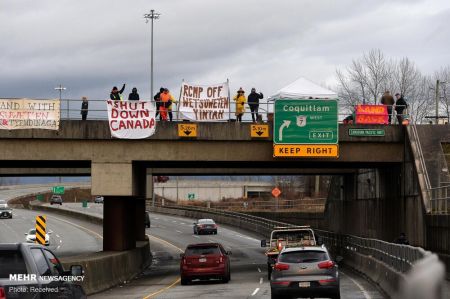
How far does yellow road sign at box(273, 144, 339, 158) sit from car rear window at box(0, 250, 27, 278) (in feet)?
76.7

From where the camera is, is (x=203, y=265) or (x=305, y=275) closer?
(x=305, y=275)

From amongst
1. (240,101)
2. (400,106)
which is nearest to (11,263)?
(240,101)

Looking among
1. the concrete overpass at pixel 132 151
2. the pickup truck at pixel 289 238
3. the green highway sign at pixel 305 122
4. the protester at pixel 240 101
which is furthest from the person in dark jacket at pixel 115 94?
the pickup truck at pixel 289 238

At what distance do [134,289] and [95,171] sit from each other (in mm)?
6732

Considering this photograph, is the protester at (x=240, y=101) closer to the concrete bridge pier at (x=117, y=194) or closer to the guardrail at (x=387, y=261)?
the concrete bridge pier at (x=117, y=194)

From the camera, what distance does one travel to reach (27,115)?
31328mm

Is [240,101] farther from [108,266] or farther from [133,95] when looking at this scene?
[108,266]

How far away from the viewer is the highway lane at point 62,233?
2193 inches

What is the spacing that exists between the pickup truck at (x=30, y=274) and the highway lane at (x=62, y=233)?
126ft

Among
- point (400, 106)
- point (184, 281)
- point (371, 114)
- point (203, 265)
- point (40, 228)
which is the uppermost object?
point (400, 106)

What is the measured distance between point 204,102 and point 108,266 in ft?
30.2

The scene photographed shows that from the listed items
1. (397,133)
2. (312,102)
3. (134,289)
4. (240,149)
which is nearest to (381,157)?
(397,133)

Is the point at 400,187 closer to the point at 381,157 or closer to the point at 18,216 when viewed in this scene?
A: the point at 381,157

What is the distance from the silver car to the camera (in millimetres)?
18625
